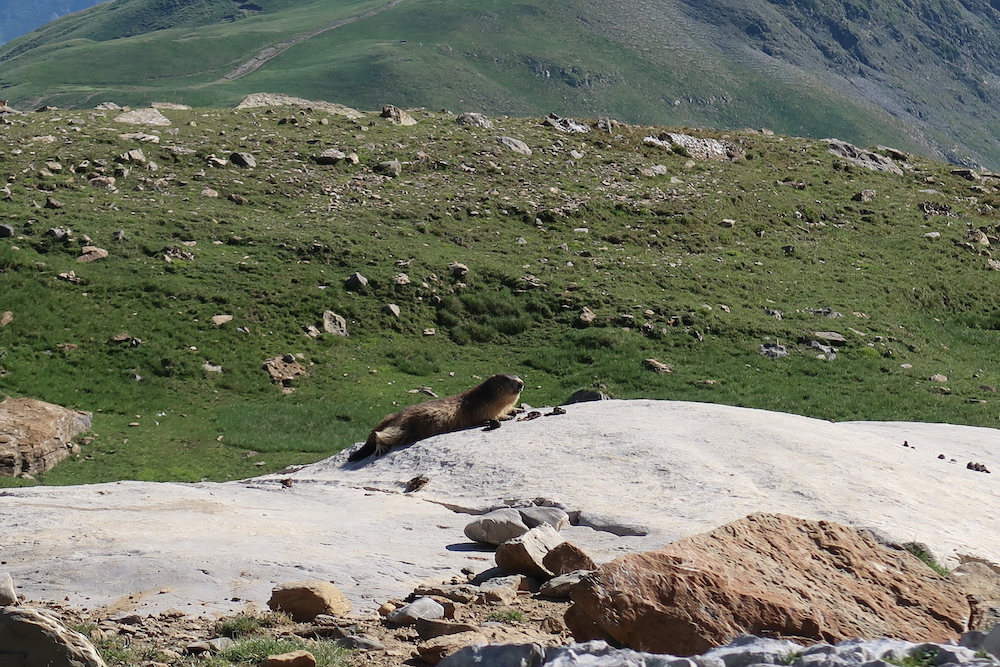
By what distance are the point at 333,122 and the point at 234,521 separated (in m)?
30.5

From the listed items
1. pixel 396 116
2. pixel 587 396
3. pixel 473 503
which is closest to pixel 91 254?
pixel 587 396

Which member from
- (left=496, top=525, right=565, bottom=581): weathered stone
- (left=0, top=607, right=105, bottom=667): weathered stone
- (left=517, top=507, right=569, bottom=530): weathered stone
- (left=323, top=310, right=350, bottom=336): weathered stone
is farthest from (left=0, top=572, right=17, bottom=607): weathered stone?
(left=323, top=310, right=350, bottom=336): weathered stone

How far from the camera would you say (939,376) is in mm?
24812

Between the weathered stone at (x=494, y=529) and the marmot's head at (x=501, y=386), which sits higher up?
the weathered stone at (x=494, y=529)

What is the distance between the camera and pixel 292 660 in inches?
224

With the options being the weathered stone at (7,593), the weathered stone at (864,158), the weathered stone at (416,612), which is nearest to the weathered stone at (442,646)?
the weathered stone at (416,612)

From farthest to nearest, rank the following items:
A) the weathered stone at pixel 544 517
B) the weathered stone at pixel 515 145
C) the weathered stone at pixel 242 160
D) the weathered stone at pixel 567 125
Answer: the weathered stone at pixel 567 125 < the weathered stone at pixel 515 145 < the weathered stone at pixel 242 160 < the weathered stone at pixel 544 517

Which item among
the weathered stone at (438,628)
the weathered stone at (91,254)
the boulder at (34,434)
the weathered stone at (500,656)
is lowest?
the boulder at (34,434)

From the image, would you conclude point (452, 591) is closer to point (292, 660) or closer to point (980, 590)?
point (292, 660)

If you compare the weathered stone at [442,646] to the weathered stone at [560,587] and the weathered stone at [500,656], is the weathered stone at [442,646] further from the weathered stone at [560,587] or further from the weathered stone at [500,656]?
the weathered stone at [560,587]

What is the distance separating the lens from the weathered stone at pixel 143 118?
3576cm

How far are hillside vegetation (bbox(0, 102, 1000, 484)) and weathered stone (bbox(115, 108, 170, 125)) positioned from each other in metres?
0.53

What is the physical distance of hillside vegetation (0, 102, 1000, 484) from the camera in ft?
72.1

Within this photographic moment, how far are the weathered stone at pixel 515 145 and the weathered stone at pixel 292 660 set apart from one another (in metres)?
32.7
